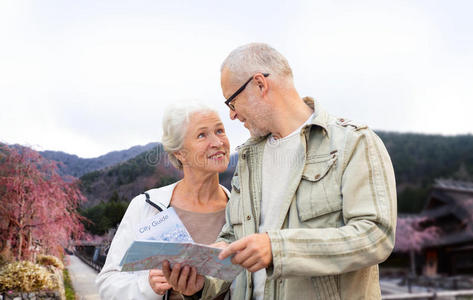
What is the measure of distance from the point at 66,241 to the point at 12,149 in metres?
1.17

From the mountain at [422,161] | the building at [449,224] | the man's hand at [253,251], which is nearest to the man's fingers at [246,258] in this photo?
the man's hand at [253,251]

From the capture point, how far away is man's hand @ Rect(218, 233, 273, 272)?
2.91 feet

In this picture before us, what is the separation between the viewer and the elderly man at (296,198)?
924 millimetres

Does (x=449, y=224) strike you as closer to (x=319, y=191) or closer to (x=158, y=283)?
(x=158, y=283)

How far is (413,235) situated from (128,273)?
1462 cm

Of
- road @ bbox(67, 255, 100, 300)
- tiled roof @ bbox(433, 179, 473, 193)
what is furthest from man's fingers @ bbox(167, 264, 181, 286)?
tiled roof @ bbox(433, 179, 473, 193)

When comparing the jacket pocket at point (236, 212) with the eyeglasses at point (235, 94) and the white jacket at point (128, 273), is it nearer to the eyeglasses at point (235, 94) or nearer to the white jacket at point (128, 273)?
the eyeglasses at point (235, 94)

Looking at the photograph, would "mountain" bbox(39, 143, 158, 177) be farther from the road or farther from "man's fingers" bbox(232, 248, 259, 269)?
"man's fingers" bbox(232, 248, 259, 269)

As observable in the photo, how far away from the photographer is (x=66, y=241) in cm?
444

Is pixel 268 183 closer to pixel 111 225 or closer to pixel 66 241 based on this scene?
pixel 111 225

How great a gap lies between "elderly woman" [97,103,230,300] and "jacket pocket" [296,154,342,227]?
0.57 m

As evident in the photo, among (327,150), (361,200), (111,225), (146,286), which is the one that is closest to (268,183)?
(327,150)

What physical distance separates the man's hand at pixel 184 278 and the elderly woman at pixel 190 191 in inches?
14.3

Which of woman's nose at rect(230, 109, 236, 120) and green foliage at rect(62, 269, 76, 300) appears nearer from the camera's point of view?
woman's nose at rect(230, 109, 236, 120)
